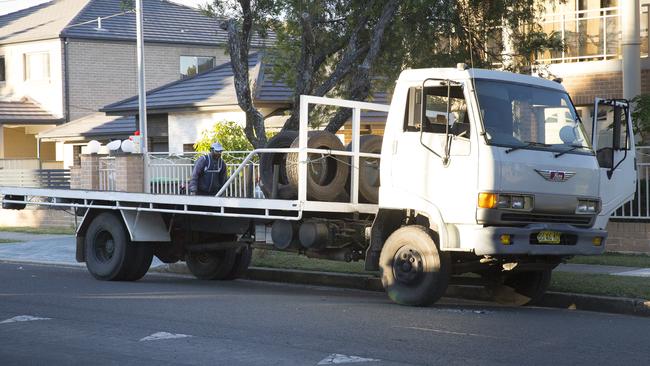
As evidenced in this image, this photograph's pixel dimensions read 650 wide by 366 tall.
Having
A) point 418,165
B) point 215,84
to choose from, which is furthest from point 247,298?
point 215,84

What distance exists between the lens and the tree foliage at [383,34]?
18.1m

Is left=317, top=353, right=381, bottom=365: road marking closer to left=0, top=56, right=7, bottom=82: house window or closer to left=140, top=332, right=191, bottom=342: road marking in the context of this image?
left=140, top=332, right=191, bottom=342: road marking

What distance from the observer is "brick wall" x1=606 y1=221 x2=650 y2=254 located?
60.0 feet

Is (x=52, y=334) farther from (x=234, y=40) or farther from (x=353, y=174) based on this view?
(x=234, y=40)

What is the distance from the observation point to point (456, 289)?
13.8 meters

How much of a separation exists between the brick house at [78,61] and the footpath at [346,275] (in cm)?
2005

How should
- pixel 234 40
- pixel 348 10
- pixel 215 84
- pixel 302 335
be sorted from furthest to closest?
1. pixel 215 84
2. pixel 348 10
3. pixel 234 40
4. pixel 302 335

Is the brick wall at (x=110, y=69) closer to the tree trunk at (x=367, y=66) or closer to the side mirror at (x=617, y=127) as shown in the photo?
the tree trunk at (x=367, y=66)

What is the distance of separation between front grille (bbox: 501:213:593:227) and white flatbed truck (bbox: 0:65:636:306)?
0.01 metres

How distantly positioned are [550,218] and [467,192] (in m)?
1.04

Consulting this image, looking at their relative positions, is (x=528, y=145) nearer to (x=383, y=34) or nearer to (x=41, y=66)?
(x=383, y=34)

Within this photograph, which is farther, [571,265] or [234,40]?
[234,40]

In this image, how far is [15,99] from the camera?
148 ft

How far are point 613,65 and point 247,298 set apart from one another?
12374 mm
